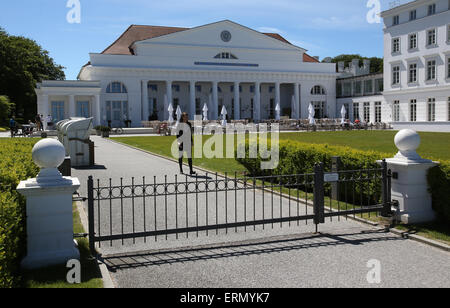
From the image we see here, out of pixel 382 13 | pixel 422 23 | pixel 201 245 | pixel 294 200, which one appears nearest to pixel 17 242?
pixel 201 245

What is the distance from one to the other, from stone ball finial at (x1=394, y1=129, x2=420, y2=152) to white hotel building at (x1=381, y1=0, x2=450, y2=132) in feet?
119

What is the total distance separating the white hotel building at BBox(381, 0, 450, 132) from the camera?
40.9m

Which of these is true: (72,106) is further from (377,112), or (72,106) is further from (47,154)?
(47,154)

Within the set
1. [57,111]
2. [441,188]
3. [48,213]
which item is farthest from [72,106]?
[441,188]

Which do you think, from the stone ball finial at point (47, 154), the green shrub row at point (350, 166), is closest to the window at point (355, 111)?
the green shrub row at point (350, 166)

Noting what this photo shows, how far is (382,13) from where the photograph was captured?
Answer: 1853 inches

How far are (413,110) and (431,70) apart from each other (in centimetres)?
445

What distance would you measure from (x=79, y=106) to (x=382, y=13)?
3560cm

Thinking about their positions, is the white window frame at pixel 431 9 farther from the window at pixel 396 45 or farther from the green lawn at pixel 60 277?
the green lawn at pixel 60 277

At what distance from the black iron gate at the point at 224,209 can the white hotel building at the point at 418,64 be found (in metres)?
35.7

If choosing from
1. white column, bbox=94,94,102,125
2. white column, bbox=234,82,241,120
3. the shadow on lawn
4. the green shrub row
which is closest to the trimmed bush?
the green shrub row

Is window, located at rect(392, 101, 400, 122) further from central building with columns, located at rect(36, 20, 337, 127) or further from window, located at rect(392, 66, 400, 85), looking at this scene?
central building with columns, located at rect(36, 20, 337, 127)

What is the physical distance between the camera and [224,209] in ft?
29.9
